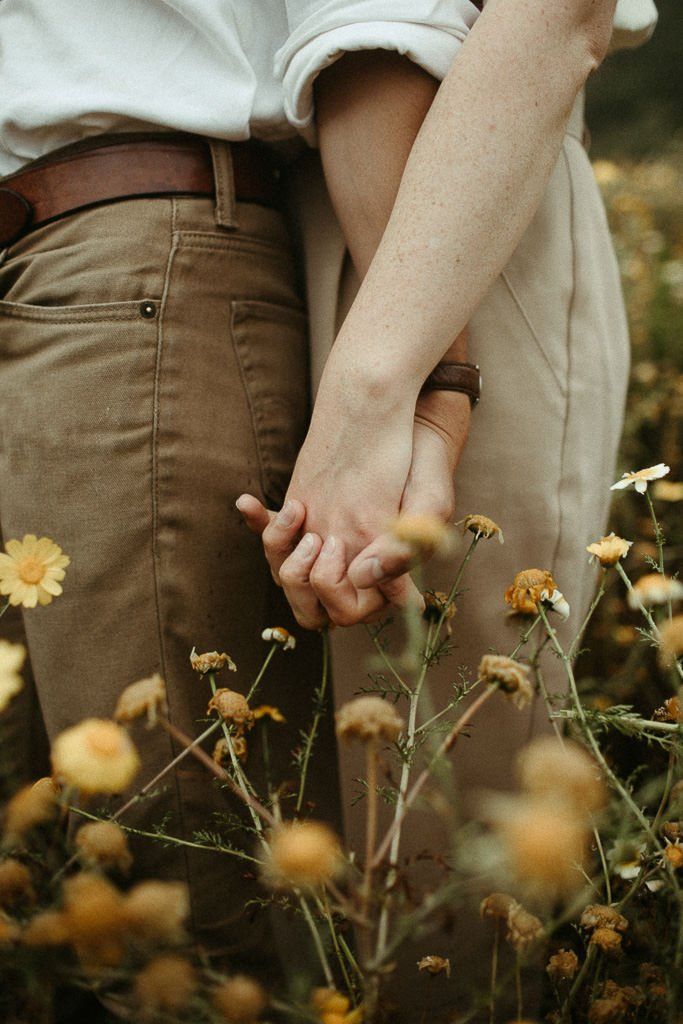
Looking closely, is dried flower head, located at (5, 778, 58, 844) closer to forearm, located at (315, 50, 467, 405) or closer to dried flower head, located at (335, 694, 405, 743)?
dried flower head, located at (335, 694, 405, 743)

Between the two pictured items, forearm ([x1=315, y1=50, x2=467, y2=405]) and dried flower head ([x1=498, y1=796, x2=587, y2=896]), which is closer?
dried flower head ([x1=498, y1=796, x2=587, y2=896])

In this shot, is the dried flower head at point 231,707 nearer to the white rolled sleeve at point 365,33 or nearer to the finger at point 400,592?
the finger at point 400,592

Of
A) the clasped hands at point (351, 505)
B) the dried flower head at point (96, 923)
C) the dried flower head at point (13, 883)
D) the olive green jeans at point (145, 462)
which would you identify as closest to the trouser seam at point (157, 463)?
the olive green jeans at point (145, 462)

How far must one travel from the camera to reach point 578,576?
1.00 metres

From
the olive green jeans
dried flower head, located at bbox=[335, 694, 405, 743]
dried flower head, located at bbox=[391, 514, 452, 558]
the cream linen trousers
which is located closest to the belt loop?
the olive green jeans

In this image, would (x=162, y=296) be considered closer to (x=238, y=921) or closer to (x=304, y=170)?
(x=304, y=170)

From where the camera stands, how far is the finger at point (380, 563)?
26.0 inches

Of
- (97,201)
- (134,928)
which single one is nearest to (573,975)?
(134,928)

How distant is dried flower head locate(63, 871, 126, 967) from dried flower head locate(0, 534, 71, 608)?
11.0 inches

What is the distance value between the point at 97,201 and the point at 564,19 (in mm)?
449

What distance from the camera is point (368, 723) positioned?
0.45 meters

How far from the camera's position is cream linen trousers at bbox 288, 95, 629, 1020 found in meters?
0.93

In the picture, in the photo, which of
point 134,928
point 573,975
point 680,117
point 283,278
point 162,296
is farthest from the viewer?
point 680,117

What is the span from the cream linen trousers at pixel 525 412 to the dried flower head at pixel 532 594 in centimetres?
27
